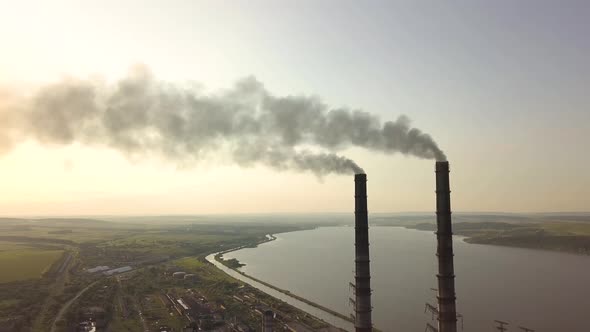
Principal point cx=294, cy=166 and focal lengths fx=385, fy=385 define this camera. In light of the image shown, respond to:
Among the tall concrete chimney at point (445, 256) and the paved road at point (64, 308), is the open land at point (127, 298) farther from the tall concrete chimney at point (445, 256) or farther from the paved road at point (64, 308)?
the tall concrete chimney at point (445, 256)

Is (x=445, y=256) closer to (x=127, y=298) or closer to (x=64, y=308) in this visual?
(x=127, y=298)

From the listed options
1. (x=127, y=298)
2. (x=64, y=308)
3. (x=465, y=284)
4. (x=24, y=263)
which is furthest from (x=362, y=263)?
(x=24, y=263)

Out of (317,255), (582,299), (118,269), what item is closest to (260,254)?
(317,255)

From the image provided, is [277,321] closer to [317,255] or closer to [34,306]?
[34,306]

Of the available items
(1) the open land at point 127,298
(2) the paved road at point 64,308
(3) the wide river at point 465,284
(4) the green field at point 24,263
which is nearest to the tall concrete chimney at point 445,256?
(1) the open land at point 127,298

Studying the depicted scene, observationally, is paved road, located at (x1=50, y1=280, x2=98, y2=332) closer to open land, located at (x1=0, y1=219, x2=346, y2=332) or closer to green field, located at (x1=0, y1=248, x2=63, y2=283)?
open land, located at (x1=0, y1=219, x2=346, y2=332)
